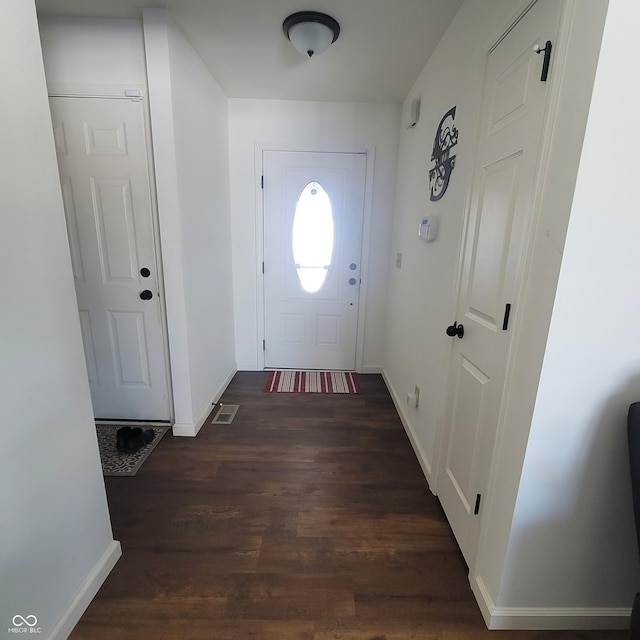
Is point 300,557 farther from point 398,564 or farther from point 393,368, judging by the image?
point 393,368

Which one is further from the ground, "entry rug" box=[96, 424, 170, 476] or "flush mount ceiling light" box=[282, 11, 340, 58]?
"flush mount ceiling light" box=[282, 11, 340, 58]

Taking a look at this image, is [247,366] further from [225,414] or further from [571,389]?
[571,389]

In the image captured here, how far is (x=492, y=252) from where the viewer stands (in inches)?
48.6

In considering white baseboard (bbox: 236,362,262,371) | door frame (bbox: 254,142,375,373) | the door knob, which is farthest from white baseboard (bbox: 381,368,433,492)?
white baseboard (bbox: 236,362,262,371)

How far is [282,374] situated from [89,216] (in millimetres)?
2004

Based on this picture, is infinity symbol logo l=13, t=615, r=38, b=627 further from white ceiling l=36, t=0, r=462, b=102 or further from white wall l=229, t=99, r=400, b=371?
white ceiling l=36, t=0, r=462, b=102

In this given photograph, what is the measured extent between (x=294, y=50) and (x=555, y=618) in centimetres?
309

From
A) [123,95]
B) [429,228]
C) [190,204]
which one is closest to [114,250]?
[190,204]

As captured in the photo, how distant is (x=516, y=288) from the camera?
1060 millimetres

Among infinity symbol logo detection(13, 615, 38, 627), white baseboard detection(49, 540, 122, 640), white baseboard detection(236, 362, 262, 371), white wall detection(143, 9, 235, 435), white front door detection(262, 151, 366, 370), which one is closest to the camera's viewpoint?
infinity symbol logo detection(13, 615, 38, 627)

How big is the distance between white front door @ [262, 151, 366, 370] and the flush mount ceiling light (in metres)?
1.04

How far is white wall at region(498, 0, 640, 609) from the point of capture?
0.79m

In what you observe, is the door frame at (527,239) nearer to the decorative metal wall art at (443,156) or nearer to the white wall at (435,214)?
the white wall at (435,214)

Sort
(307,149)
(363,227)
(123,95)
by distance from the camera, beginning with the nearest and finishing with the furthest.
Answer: (123,95)
(307,149)
(363,227)
